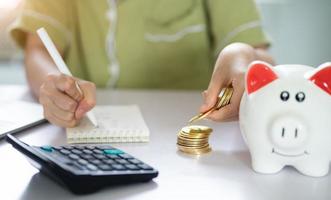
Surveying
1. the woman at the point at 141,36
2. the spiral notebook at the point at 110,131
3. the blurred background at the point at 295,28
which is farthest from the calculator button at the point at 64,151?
the blurred background at the point at 295,28

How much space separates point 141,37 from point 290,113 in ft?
1.93

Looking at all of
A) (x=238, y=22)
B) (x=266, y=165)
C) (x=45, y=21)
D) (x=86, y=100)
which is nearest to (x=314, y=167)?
(x=266, y=165)

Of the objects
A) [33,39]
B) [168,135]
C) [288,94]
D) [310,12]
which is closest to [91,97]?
→ [168,135]

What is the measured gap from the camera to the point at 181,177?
48cm

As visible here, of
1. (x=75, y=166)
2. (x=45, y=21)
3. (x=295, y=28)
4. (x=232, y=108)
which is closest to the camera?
(x=75, y=166)

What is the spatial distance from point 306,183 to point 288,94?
0.09 meters

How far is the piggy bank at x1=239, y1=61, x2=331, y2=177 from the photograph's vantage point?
446mm

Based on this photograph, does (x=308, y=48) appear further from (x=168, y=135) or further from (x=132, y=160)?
(x=132, y=160)

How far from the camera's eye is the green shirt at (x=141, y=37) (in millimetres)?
980

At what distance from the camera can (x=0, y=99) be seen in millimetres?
842

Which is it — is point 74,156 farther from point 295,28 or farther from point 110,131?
point 295,28

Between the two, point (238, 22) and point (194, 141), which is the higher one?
point (238, 22)

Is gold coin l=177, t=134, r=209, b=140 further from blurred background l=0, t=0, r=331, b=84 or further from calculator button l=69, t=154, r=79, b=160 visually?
blurred background l=0, t=0, r=331, b=84

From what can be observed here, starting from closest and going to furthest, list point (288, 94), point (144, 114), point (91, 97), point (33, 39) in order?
point (288, 94)
point (91, 97)
point (144, 114)
point (33, 39)
